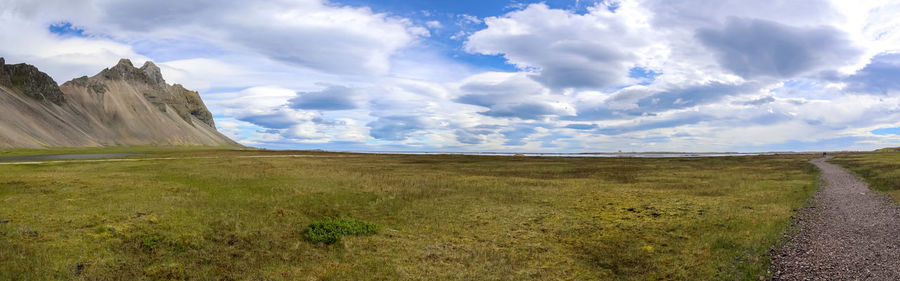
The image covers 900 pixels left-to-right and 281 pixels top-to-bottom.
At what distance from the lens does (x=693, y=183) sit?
3816cm

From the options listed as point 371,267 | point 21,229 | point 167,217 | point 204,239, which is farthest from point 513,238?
point 21,229

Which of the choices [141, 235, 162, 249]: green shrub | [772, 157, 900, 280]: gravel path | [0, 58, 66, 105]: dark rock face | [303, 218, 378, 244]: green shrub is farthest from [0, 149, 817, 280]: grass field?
[0, 58, 66, 105]: dark rock face

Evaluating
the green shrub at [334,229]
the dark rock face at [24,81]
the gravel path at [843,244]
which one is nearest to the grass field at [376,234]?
the green shrub at [334,229]

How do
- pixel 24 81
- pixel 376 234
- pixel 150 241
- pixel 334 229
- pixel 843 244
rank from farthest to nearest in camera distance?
1. pixel 24 81
2. pixel 376 234
3. pixel 334 229
4. pixel 150 241
5. pixel 843 244

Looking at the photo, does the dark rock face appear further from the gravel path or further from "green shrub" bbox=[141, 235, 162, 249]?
the gravel path

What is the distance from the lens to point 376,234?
57.8 feet

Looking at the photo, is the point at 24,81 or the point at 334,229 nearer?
the point at 334,229

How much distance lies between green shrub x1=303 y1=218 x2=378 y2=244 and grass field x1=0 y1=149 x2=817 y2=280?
409 mm

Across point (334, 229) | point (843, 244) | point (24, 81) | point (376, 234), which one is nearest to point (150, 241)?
point (334, 229)

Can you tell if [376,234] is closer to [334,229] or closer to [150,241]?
[334,229]

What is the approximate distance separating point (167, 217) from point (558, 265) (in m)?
15.7

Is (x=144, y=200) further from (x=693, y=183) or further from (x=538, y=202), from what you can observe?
(x=693, y=183)

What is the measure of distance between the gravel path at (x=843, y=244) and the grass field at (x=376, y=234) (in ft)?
2.83

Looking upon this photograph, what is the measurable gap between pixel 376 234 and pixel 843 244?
16367 millimetres
